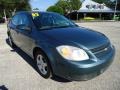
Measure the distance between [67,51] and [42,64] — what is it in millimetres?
1064

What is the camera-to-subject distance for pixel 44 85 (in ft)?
14.3

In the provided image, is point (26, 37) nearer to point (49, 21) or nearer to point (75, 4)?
point (49, 21)

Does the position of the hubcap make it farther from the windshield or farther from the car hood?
the windshield

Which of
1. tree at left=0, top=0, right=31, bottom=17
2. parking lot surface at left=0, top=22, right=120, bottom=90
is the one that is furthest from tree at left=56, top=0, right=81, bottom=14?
parking lot surface at left=0, top=22, right=120, bottom=90

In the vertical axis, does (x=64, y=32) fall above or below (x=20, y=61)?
above

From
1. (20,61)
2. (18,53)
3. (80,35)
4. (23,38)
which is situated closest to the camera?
(80,35)

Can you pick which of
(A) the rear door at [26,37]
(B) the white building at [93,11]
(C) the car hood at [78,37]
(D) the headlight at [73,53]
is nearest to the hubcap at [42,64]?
(A) the rear door at [26,37]

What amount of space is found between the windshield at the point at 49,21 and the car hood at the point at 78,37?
17.2 inches

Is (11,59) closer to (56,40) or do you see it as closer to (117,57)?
(56,40)

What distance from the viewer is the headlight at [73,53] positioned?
385cm

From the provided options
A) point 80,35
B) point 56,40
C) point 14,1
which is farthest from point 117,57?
point 14,1

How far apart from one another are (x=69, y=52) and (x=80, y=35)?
0.74m

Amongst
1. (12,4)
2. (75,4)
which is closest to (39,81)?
(12,4)

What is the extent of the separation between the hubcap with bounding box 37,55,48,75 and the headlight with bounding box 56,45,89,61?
823 millimetres
